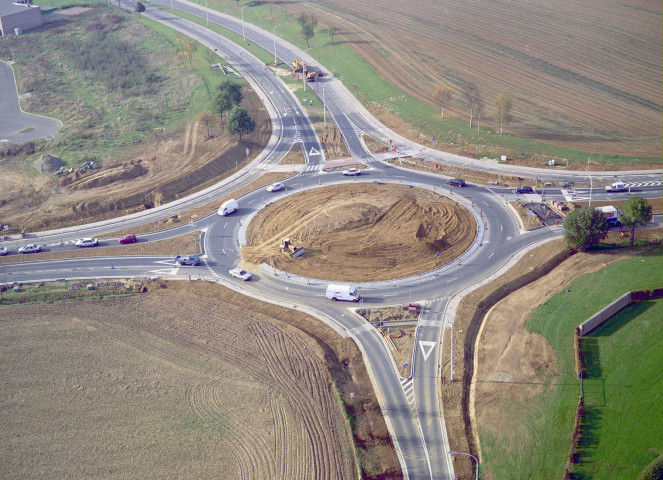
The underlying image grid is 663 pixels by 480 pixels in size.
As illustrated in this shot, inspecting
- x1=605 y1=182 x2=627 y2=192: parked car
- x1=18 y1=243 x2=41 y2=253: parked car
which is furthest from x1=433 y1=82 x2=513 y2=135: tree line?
x1=18 y1=243 x2=41 y2=253: parked car

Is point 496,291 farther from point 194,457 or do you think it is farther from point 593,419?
point 194,457

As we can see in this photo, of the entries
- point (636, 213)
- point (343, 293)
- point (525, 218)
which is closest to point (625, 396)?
point (636, 213)

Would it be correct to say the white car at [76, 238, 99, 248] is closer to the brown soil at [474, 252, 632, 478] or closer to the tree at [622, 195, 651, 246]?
the brown soil at [474, 252, 632, 478]

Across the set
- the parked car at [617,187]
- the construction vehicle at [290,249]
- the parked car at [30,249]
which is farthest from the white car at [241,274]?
the parked car at [617,187]

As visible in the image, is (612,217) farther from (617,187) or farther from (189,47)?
(189,47)

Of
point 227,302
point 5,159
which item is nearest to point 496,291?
point 227,302

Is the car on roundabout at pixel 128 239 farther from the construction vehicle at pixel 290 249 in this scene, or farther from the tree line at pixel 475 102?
the tree line at pixel 475 102
